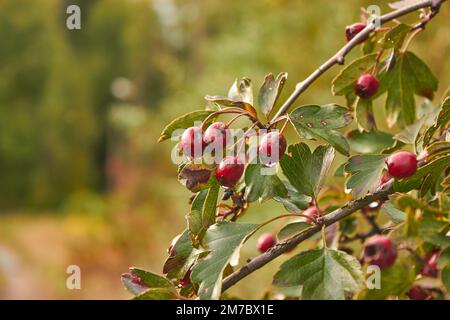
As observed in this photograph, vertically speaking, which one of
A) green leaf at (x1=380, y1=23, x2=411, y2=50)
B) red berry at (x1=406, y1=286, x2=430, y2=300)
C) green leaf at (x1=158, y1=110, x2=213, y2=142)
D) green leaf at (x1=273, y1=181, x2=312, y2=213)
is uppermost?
green leaf at (x1=380, y1=23, x2=411, y2=50)

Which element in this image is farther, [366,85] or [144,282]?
[366,85]

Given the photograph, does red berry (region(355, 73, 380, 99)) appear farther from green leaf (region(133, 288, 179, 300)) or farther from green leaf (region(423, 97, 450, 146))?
green leaf (region(133, 288, 179, 300))

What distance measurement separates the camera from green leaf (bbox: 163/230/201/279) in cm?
→ 47

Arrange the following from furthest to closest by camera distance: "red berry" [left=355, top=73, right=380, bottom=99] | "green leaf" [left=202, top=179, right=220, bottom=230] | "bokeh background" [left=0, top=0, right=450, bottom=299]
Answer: "bokeh background" [left=0, top=0, right=450, bottom=299], "red berry" [left=355, top=73, right=380, bottom=99], "green leaf" [left=202, top=179, right=220, bottom=230]

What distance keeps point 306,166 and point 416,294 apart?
0.16 m

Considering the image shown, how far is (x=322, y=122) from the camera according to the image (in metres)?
0.47

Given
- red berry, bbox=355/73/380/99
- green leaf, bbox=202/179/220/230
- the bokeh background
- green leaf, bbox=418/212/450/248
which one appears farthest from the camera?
the bokeh background

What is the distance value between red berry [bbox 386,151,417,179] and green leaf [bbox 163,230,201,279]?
0.47ft

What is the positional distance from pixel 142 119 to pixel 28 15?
7.28 ft

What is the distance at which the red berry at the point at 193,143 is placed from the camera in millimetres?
446

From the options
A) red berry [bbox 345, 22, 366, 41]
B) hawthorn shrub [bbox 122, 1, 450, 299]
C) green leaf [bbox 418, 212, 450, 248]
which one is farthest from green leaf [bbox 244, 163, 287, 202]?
red berry [bbox 345, 22, 366, 41]

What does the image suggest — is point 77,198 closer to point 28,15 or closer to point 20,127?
point 20,127

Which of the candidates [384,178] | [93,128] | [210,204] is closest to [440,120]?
[384,178]

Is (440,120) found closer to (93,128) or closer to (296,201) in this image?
(296,201)
